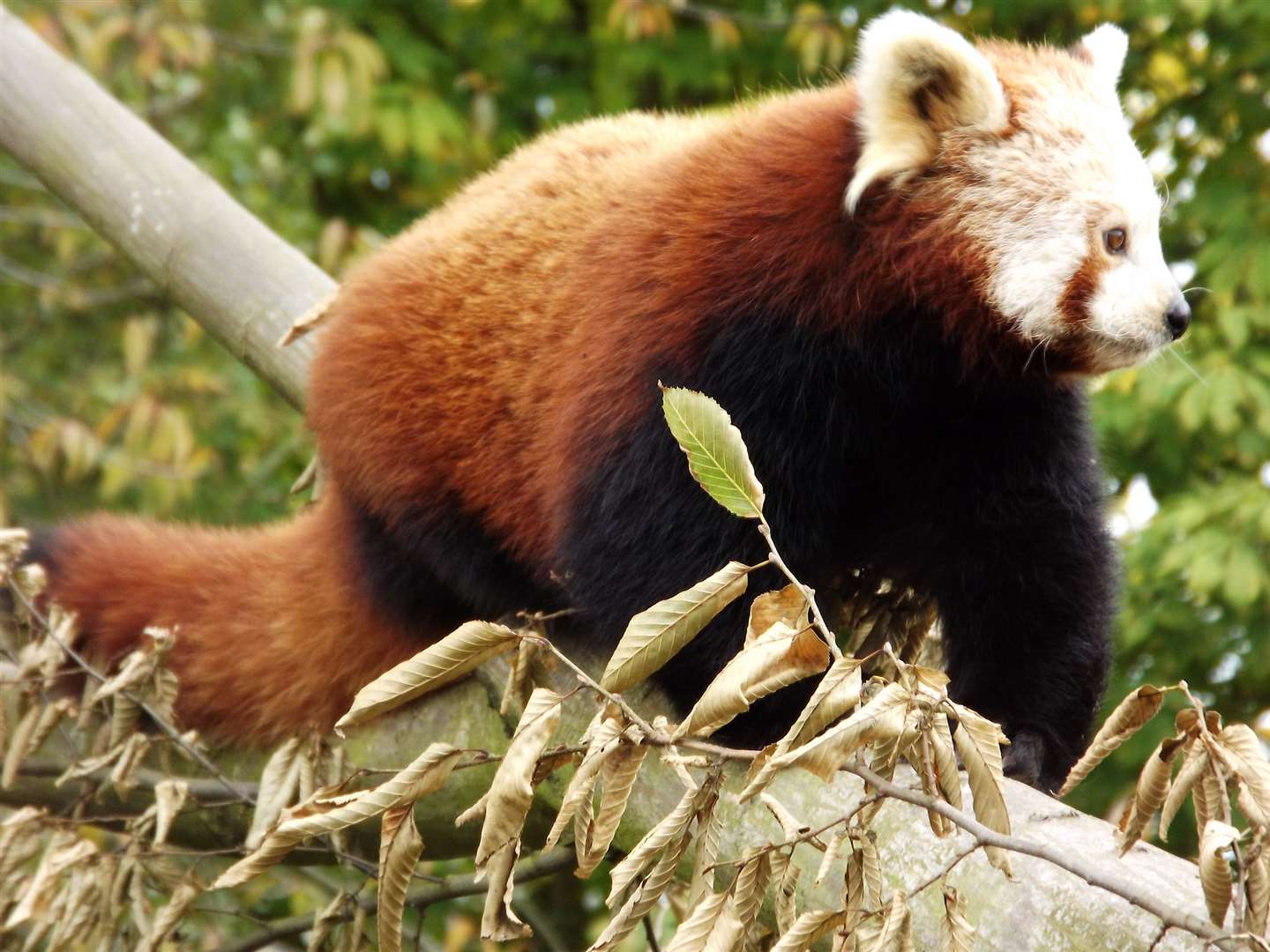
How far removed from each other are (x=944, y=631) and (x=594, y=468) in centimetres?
88

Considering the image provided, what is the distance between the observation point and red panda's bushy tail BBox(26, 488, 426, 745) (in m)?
3.51

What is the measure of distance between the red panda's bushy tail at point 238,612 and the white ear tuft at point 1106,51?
1960 mm

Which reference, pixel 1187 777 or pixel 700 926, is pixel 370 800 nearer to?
pixel 700 926

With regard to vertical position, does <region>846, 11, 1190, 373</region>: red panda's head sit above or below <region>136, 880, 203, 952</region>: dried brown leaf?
above

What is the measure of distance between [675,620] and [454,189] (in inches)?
222

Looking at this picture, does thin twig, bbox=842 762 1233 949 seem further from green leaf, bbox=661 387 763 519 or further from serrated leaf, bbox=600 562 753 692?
green leaf, bbox=661 387 763 519

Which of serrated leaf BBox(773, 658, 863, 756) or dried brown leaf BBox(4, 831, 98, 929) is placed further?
dried brown leaf BBox(4, 831, 98, 929)

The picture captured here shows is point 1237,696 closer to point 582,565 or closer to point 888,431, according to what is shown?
point 888,431

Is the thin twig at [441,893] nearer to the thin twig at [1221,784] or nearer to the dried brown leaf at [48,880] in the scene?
the dried brown leaf at [48,880]

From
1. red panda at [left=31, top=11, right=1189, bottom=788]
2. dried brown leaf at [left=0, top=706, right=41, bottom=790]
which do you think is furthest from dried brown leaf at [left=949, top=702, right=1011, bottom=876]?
dried brown leaf at [left=0, top=706, right=41, bottom=790]

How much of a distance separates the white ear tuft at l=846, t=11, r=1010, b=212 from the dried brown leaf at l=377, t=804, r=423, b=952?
150cm

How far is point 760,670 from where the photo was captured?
177 centimetres

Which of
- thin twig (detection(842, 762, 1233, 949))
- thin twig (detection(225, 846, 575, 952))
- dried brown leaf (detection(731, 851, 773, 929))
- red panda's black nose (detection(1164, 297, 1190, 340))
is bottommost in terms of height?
thin twig (detection(225, 846, 575, 952))

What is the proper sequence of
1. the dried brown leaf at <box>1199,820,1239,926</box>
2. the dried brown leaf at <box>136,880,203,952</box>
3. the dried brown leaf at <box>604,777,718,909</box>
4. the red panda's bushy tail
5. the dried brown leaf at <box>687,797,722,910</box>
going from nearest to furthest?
the dried brown leaf at <box>1199,820,1239,926</box> < the dried brown leaf at <box>604,777,718,909</box> < the dried brown leaf at <box>687,797,722,910</box> < the dried brown leaf at <box>136,880,203,952</box> < the red panda's bushy tail
